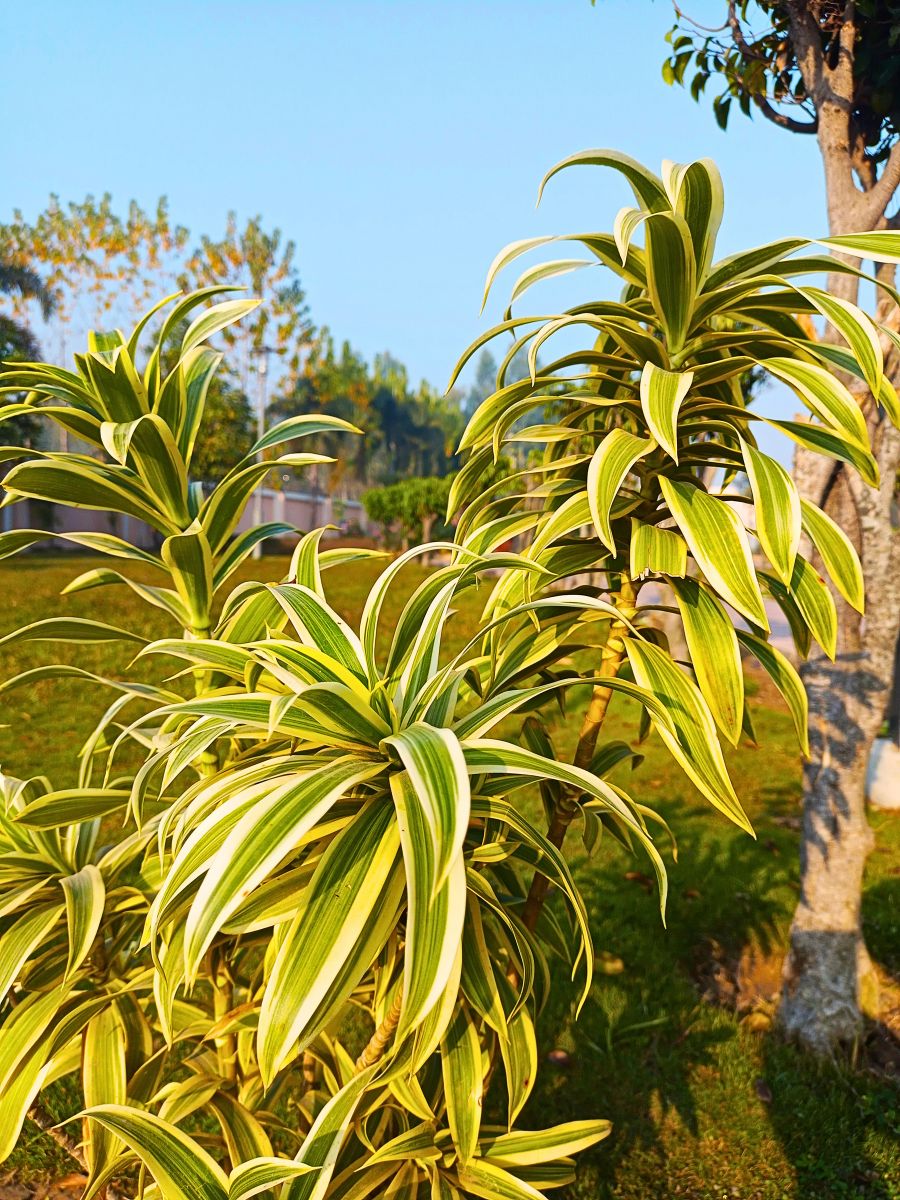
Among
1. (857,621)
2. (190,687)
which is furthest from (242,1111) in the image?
(190,687)

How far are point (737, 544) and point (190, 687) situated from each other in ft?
20.7

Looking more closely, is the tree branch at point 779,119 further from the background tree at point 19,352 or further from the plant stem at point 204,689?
the background tree at point 19,352

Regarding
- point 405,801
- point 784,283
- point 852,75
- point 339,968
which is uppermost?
point 852,75

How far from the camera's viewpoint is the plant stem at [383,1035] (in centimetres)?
108

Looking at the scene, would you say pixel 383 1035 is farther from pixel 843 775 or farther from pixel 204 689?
pixel 843 775

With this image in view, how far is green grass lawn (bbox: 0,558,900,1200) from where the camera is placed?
6.90 feet

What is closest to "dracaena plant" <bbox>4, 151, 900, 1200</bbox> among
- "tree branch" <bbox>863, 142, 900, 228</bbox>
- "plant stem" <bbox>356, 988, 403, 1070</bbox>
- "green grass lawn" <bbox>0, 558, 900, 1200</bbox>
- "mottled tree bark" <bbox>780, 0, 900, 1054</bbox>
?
"plant stem" <bbox>356, 988, 403, 1070</bbox>

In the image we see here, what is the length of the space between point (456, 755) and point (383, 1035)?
1.86ft

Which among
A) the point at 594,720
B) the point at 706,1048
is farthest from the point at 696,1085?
the point at 594,720

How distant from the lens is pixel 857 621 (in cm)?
251

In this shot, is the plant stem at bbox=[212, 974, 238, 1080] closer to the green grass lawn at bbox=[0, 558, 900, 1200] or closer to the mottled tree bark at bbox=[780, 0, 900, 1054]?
the green grass lawn at bbox=[0, 558, 900, 1200]

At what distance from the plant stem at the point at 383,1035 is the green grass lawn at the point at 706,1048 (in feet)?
3.60

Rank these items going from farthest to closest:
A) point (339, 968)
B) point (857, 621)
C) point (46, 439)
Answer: point (46, 439) < point (857, 621) < point (339, 968)

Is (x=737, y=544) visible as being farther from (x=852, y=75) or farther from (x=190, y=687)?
(x=190, y=687)
